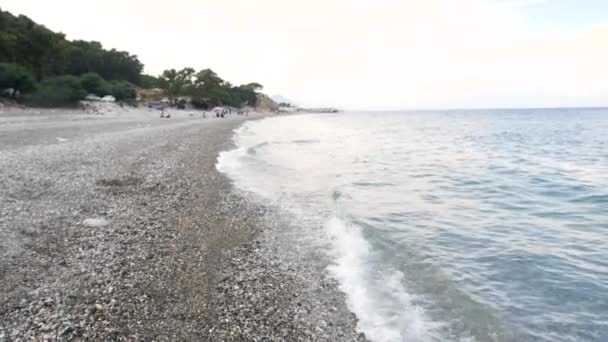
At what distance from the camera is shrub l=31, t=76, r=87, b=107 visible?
41.3 metres

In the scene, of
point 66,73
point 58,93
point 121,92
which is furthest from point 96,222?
point 66,73

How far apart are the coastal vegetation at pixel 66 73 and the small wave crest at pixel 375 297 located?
44.7 m

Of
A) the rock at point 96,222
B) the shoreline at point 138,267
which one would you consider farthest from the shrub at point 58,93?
the rock at point 96,222

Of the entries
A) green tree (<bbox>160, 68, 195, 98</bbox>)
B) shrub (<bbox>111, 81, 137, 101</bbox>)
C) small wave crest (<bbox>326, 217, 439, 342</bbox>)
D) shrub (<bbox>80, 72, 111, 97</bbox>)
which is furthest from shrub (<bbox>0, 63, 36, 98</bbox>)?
green tree (<bbox>160, 68, 195, 98</bbox>)

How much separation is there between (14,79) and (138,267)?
44.1 metres

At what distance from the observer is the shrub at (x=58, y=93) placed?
4129 centimetres

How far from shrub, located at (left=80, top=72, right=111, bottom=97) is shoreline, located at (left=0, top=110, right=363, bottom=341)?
51366 mm

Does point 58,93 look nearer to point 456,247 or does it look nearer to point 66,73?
point 66,73

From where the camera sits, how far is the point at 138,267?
589 centimetres

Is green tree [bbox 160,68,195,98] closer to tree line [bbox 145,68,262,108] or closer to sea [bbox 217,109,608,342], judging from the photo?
tree line [bbox 145,68,262,108]

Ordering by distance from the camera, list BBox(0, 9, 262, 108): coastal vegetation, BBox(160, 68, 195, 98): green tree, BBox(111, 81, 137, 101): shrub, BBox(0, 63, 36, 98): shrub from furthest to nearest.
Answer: BBox(160, 68, 195, 98): green tree < BBox(111, 81, 137, 101): shrub < BBox(0, 9, 262, 108): coastal vegetation < BBox(0, 63, 36, 98): shrub

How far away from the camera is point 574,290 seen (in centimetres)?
640

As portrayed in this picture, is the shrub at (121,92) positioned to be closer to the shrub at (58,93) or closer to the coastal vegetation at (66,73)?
the coastal vegetation at (66,73)

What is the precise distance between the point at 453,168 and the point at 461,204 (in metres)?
9.35
